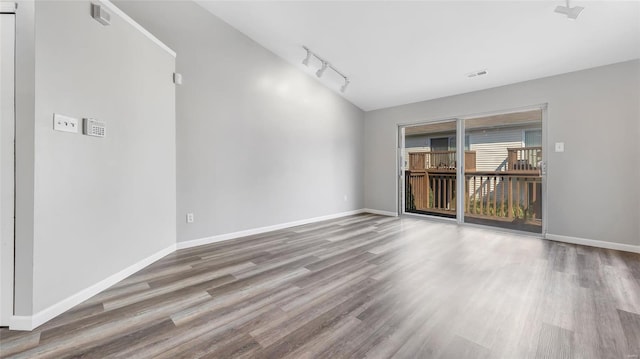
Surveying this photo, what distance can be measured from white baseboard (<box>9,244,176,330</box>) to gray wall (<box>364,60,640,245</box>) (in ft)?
17.7

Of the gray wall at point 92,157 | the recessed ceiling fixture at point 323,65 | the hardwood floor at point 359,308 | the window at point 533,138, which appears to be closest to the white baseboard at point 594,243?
the hardwood floor at point 359,308

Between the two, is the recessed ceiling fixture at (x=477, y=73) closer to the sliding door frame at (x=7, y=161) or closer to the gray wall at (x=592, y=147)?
the gray wall at (x=592, y=147)

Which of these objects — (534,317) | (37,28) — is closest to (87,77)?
(37,28)

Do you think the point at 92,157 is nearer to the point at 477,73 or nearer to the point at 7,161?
the point at 7,161

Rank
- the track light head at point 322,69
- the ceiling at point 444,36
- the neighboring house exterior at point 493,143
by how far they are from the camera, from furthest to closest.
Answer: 1. the neighboring house exterior at point 493,143
2. the track light head at point 322,69
3. the ceiling at point 444,36

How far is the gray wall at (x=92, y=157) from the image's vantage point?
5.40 ft

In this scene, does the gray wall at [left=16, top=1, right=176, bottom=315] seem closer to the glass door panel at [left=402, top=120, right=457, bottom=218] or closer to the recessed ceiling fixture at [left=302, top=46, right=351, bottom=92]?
the recessed ceiling fixture at [left=302, top=46, right=351, bottom=92]

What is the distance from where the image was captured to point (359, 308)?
1789 millimetres

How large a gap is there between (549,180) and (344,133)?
357 centimetres

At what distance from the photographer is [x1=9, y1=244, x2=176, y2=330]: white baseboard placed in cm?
155

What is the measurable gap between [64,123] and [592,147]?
18.8ft

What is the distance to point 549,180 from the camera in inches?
144

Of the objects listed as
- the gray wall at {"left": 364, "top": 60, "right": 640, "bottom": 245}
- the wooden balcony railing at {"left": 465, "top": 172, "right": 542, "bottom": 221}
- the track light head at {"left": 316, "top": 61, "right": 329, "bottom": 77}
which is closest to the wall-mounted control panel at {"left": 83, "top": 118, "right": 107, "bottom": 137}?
the track light head at {"left": 316, "top": 61, "right": 329, "bottom": 77}

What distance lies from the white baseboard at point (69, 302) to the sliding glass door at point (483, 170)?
489 cm
